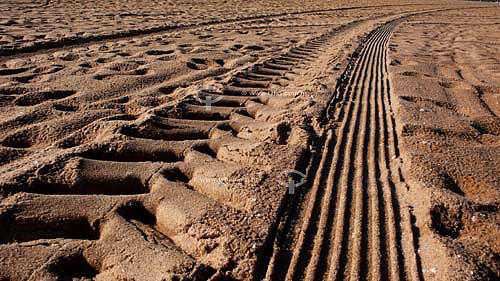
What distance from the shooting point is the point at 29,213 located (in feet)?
6.57

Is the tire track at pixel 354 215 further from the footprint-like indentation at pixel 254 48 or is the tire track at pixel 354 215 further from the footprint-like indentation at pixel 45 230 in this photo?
the footprint-like indentation at pixel 254 48

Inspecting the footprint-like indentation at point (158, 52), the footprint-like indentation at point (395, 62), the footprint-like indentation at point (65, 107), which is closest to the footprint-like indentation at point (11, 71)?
the footprint-like indentation at point (65, 107)

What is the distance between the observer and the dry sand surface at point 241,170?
1850 mm

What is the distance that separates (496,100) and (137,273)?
489 centimetres

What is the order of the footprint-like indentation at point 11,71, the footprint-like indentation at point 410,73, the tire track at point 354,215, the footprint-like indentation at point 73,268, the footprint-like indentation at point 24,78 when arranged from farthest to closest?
the footprint-like indentation at point 410,73 < the footprint-like indentation at point 11,71 < the footprint-like indentation at point 24,78 < the tire track at point 354,215 < the footprint-like indentation at point 73,268

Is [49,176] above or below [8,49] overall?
below

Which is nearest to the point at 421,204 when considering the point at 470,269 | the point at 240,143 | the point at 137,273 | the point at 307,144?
the point at 470,269

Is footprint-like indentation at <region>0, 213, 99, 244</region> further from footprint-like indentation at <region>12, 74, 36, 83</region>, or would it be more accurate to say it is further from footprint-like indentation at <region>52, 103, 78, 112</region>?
footprint-like indentation at <region>12, 74, 36, 83</region>

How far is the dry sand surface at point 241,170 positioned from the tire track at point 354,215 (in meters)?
0.01

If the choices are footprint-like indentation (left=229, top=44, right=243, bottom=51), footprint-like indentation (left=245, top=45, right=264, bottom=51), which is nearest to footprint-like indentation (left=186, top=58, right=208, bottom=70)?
footprint-like indentation (left=229, top=44, right=243, bottom=51)

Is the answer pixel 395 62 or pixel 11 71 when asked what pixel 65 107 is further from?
pixel 395 62

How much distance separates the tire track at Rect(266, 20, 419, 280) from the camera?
183 centimetres

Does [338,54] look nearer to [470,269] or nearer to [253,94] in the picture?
[253,94]

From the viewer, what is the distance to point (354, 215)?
221cm
